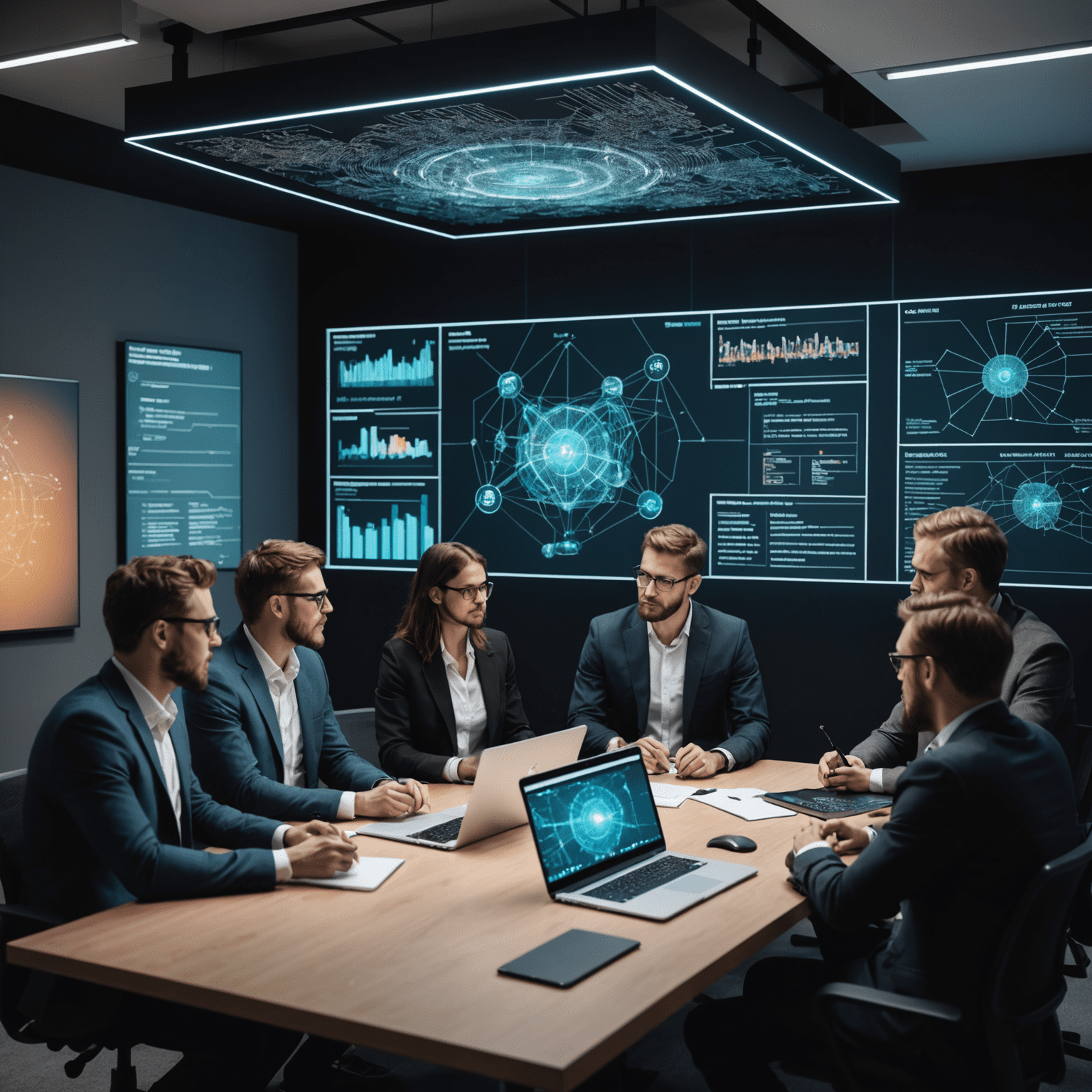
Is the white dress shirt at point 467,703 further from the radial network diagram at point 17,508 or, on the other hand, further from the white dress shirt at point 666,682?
the radial network diagram at point 17,508

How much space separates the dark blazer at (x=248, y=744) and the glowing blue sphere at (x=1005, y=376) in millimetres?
3381

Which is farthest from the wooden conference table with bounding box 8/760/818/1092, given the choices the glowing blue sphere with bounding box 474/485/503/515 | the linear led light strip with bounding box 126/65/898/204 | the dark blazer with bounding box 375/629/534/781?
the glowing blue sphere with bounding box 474/485/503/515

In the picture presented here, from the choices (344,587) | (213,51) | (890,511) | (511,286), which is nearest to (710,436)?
(890,511)

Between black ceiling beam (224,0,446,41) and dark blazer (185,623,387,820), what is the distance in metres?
2.14

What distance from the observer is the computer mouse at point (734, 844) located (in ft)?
9.08

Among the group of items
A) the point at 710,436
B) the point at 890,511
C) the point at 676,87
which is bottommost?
the point at 890,511

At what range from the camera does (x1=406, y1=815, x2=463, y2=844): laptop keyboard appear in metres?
2.85

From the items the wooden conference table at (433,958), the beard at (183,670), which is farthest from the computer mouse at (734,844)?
the beard at (183,670)

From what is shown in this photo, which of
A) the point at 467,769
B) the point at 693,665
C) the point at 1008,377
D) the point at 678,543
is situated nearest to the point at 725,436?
the point at 1008,377

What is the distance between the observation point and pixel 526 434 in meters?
6.23

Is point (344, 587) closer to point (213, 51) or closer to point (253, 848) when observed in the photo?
point (213, 51)

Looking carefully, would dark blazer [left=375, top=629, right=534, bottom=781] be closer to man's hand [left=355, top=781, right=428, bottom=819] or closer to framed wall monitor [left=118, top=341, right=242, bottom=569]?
man's hand [left=355, top=781, right=428, bottom=819]

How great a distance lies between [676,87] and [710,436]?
295 centimetres

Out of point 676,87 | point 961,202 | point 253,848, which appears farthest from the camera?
point 961,202
